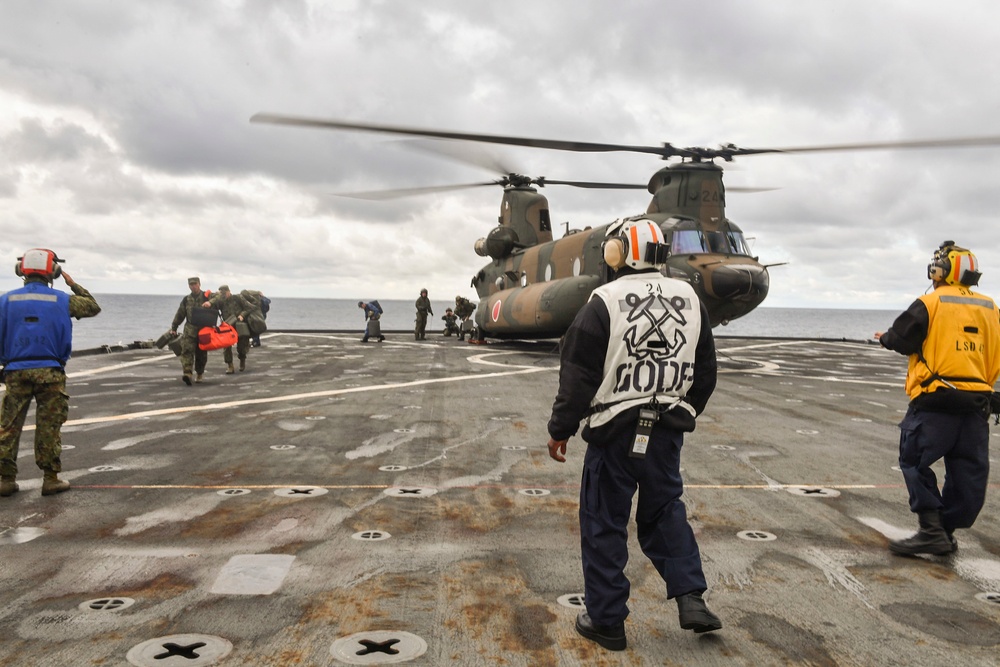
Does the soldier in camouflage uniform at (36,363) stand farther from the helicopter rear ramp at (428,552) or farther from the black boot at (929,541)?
the black boot at (929,541)

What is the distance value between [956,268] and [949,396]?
81cm

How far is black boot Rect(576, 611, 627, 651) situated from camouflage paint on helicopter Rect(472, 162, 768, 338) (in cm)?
1019

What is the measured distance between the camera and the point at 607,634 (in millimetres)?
2965

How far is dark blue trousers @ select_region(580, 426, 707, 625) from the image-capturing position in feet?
10.1

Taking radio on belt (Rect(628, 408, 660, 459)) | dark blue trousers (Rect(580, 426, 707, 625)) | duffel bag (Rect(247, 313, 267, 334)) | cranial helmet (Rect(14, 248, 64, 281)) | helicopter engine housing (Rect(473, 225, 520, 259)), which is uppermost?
helicopter engine housing (Rect(473, 225, 520, 259))

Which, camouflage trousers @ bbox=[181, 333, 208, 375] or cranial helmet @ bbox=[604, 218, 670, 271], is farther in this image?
camouflage trousers @ bbox=[181, 333, 208, 375]

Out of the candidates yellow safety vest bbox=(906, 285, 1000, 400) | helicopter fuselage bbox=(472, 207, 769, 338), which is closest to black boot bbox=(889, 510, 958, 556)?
yellow safety vest bbox=(906, 285, 1000, 400)

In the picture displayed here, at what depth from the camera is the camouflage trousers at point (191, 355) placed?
1181 centimetres

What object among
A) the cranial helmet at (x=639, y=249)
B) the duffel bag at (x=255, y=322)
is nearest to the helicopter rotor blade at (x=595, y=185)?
the duffel bag at (x=255, y=322)

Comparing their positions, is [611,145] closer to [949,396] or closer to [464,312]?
[949,396]

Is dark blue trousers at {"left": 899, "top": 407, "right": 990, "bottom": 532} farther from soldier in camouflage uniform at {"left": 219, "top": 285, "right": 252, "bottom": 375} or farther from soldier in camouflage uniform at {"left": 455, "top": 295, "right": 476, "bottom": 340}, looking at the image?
soldier in camouflage uniform at {"left": 455, "top": 295, "right": 476, "bottom": 340}

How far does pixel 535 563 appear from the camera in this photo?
3.89 m

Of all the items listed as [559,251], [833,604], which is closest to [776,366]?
[559,251]

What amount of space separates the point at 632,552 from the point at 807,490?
223 centimetres
